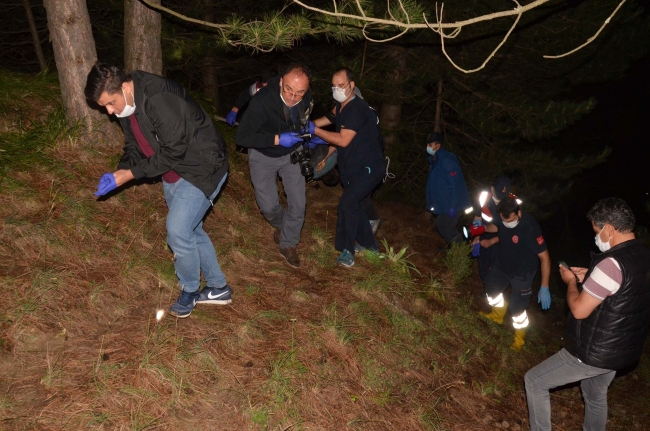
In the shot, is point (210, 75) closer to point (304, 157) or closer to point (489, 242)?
point (304, 157)

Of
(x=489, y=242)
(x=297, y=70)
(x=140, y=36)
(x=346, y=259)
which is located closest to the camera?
(x=297, y=70)

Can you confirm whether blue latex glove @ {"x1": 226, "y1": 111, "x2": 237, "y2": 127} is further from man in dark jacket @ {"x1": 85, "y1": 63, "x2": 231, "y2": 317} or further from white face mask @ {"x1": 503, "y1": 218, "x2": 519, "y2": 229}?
white face mask @ {"x1": 503, "y1": 218, "x2": 519, "y2": 229}

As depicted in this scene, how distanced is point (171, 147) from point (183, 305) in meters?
1.35

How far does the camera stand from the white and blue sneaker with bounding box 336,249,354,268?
17.4 feet

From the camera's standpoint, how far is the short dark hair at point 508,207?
505 cm

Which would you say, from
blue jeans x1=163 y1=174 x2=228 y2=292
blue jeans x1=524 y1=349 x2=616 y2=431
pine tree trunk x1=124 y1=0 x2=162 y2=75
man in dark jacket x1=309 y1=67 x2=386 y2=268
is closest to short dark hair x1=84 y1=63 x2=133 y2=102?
blue jeans x1=163 y1=174 x2=228 y2=292

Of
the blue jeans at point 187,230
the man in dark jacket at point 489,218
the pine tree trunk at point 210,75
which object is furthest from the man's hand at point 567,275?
the pine tree trunk at point 210,75

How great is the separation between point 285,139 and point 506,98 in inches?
211

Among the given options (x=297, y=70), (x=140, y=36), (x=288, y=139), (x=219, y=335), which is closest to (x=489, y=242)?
(x=288, y=139)

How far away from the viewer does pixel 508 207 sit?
16.6 feet

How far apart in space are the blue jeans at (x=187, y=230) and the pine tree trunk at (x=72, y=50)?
6.22 feet

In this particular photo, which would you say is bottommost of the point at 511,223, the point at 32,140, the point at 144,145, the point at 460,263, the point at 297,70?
the point at 460,263

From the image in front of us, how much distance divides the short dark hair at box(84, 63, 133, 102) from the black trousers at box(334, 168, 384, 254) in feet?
8.84

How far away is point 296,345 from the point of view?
3891 mm
